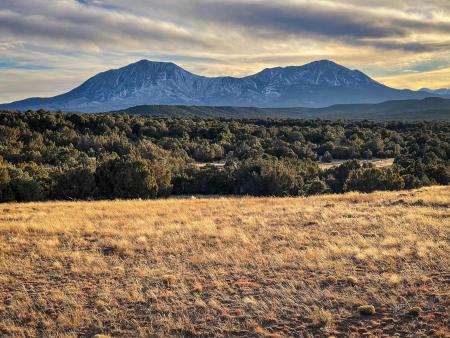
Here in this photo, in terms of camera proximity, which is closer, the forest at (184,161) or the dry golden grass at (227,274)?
the dry golden grass at (227,274)

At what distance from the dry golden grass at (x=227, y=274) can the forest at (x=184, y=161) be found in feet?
40.0

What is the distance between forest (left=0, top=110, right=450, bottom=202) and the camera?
2914cm

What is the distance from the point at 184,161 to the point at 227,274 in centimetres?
3504

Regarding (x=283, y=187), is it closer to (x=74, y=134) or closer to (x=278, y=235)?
(x=278, y=235)

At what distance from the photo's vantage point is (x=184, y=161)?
4488 cm

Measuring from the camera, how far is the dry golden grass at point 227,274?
7.70 m

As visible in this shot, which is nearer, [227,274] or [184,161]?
[227,274]

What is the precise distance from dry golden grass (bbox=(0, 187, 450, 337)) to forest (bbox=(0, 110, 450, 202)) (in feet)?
40.0

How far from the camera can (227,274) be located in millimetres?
10258

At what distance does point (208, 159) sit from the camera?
170 ft

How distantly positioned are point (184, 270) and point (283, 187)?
2266 centimetres

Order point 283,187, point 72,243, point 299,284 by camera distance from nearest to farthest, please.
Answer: point 299,284, point 72,243, point 283,187

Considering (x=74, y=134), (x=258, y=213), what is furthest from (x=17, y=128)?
(x=258, y=213)

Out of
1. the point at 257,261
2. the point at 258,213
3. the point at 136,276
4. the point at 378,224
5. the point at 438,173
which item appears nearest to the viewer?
the point at 136,276
